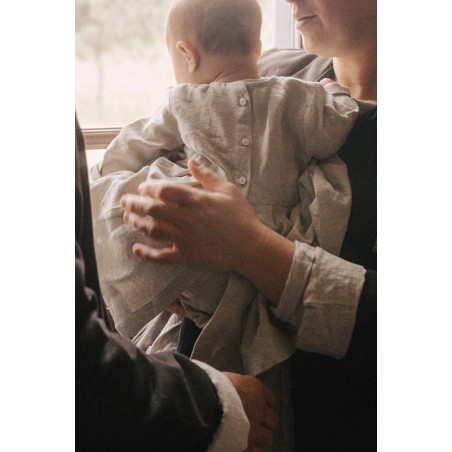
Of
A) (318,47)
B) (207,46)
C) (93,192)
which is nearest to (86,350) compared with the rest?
(93,192)

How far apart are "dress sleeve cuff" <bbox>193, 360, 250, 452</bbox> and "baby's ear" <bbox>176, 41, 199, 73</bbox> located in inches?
17.0

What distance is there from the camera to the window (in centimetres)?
77

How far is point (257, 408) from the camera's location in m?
0.58

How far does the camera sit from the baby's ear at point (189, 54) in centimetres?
73

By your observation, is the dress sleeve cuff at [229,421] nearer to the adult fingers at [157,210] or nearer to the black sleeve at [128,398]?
the black sleeve at [128,398]

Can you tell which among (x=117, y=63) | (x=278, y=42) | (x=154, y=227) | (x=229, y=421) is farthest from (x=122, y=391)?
(x=278, y=42)

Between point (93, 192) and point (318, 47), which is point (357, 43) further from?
point (93, 192)

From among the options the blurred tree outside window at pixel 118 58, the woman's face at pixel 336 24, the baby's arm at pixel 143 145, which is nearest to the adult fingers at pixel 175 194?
the baby's arm at pixel 143 145

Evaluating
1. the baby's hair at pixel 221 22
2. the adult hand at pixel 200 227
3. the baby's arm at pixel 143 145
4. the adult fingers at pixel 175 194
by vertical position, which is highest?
the baby's hair at pixel 221 22

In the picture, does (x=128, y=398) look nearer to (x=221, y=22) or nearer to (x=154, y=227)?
(x=154, y=227)

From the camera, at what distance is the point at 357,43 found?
84 cm

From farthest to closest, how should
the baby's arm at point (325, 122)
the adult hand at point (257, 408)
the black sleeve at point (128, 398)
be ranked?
1. the baby's arm at point (325, 122)
2. the adult hand at point (257, 408)
3. the black sleeve at point (128, 398)

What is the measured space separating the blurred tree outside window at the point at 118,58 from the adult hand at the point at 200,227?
0.26 m

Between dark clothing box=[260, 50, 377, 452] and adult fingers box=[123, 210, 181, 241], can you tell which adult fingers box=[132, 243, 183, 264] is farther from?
dark clothing box=[260, 50, 377, 452]
